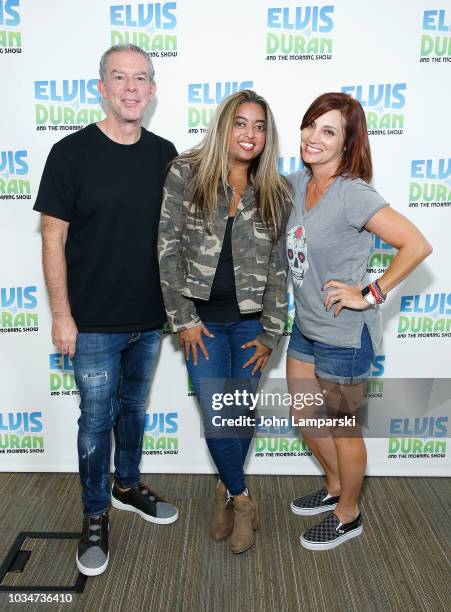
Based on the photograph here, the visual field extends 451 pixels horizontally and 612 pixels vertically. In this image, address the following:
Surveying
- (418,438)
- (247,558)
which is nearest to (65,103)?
(247,558)

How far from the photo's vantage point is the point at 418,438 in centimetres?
290

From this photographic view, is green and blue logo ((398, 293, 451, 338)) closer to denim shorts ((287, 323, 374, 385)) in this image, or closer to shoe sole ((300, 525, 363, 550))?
denim shorts ((287, 323, 374, 385))

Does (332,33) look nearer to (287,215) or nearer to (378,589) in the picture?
(287,215)

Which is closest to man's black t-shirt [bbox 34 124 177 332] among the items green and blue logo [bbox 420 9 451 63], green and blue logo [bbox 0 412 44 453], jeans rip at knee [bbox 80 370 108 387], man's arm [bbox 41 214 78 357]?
man's arm [bbox 41 214 78 357]

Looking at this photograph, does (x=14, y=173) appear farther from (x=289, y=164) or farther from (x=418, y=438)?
(x=418, y=438)

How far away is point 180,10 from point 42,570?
7.58ft

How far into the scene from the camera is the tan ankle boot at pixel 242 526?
7.36ft

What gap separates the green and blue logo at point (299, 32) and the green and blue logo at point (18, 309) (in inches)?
60.3

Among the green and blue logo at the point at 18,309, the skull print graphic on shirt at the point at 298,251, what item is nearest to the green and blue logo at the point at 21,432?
the green and blue logo at the point at 18,309

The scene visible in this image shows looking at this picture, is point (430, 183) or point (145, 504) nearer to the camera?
point (145, 504)

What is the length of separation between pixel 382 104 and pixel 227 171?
3.02 feet

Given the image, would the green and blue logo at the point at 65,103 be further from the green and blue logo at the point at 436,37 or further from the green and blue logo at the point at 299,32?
the green and blue logo at the point at 436,37

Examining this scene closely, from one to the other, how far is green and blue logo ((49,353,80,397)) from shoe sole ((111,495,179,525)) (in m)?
0.57

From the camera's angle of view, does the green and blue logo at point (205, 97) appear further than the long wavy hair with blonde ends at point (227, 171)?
Yes
